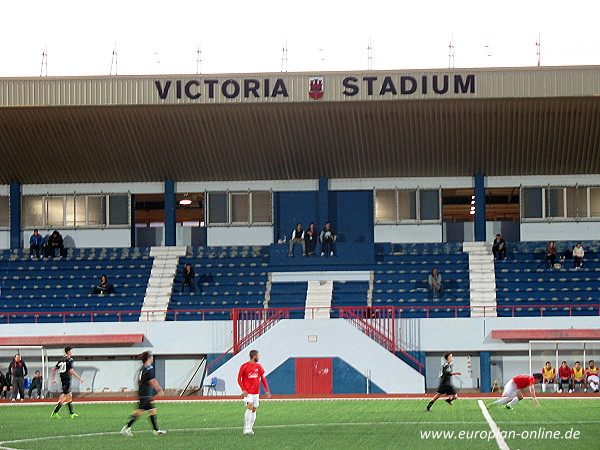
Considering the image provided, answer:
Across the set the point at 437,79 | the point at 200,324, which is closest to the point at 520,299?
the point at 437,79

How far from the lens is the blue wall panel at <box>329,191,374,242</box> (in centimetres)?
4728

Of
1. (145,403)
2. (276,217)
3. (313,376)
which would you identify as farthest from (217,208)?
(145,403)

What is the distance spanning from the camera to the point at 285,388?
3750 centimetres

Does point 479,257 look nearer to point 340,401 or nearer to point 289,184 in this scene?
point 289,184

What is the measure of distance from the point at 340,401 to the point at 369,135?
14553mm

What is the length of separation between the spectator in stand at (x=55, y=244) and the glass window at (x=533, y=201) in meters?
19.9

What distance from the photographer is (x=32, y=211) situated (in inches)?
1921

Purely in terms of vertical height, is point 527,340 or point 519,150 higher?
point 519,150

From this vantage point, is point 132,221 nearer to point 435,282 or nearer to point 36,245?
point 36,245

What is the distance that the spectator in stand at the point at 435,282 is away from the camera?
41781 millimetres

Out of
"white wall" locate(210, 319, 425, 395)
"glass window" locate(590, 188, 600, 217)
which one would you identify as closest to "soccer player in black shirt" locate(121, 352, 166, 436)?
"white wall" locate(210, 319, 425, 395)

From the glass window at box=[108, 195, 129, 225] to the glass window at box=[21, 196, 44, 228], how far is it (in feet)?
10.1

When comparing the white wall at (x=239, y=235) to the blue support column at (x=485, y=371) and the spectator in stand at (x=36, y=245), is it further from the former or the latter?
the blue support column at (x=485, y=371)

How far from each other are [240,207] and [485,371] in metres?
14.1
